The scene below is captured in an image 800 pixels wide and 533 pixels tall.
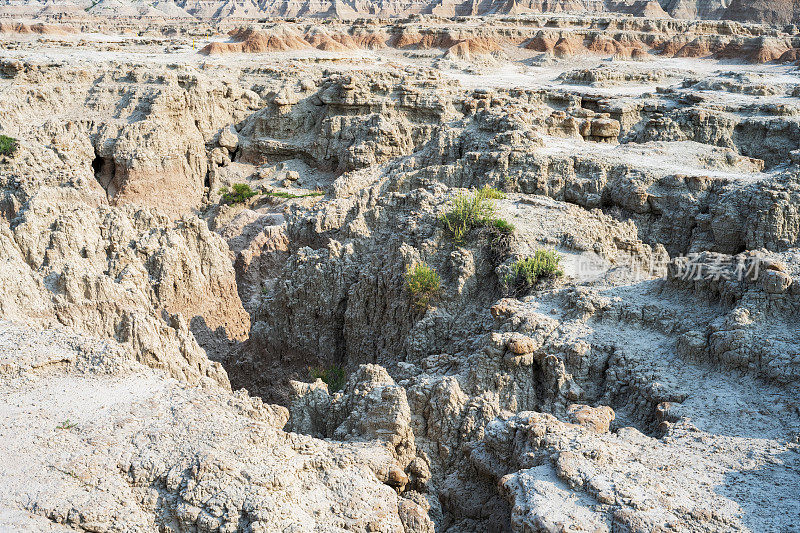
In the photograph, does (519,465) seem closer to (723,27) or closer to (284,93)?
(284,93)

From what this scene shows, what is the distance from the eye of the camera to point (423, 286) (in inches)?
413

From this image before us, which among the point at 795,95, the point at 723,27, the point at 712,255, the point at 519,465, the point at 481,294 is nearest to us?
the point at 519,465

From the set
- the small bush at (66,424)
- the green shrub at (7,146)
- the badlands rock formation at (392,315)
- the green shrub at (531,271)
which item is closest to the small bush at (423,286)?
the badlands rock formation at (392,315)

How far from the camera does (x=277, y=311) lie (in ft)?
40.4

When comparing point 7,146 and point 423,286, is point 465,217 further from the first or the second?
point 7,146

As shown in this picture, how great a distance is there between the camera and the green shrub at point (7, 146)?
16.6m

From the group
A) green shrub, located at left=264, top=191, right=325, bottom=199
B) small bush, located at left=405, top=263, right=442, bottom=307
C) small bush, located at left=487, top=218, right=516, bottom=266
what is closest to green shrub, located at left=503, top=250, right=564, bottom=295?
small bush, located at left=487, top=218, right=516, bottom=266

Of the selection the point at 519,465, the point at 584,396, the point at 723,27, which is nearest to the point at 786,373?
the point at 584,396

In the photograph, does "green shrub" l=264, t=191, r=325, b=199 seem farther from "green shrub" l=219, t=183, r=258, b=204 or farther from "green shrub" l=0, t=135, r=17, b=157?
"green shrub" l=0, t=135, r=17, b=157

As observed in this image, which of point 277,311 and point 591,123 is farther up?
point 591,123

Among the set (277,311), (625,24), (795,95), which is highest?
(625,24)

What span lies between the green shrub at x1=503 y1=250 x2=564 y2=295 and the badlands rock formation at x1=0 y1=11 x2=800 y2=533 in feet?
0.23

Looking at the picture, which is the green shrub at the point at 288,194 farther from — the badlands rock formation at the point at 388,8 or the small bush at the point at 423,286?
the badlands rock formation at the point at 388,8

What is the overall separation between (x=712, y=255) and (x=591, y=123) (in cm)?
864
